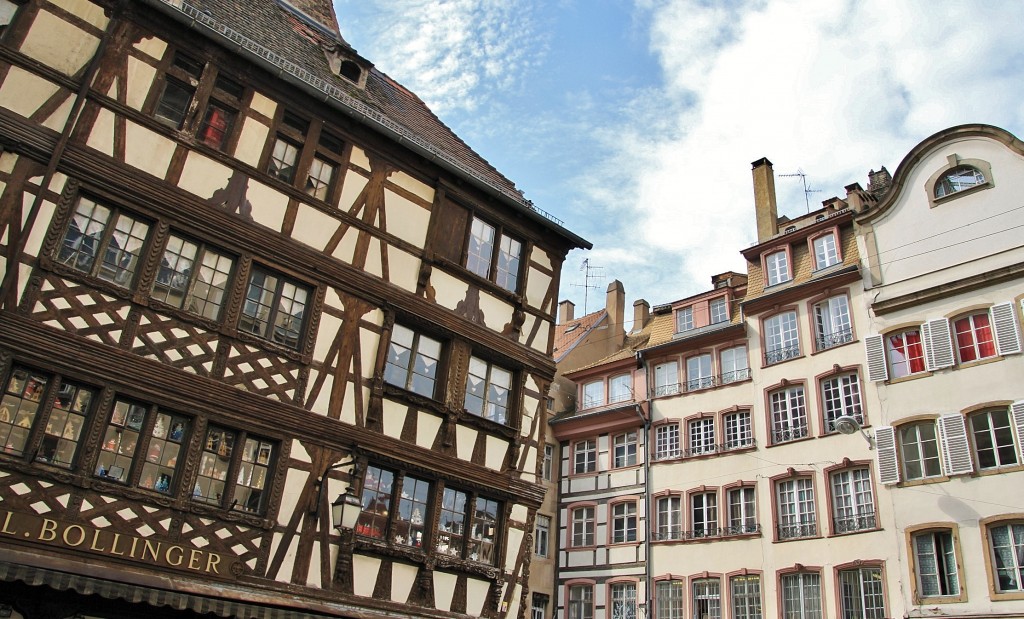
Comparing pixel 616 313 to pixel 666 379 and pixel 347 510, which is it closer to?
pixel 666 379

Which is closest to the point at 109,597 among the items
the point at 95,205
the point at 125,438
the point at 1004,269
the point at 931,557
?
the point at 125,438

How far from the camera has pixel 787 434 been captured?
24.7 meters

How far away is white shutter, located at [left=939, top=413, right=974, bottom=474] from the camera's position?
20078mm

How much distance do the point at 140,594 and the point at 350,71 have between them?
11.0 meters

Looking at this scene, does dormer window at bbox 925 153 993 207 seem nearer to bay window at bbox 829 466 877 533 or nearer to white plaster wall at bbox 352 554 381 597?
bay window at bbox 829 466 877 533

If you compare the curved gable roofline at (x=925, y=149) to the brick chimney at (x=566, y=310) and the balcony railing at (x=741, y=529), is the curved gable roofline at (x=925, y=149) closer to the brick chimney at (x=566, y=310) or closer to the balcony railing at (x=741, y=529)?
the balcony railing at (x=741, y=529)

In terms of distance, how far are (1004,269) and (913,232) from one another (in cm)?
296

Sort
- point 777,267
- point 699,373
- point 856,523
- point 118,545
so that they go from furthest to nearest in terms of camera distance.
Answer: point 699,373, point 777,267, point 856,523, point 118,545

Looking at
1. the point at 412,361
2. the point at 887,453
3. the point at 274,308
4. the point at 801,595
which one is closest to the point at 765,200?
the point at 887,453

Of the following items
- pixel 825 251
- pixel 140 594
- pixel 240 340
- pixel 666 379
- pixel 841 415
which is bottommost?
pixel 140 594

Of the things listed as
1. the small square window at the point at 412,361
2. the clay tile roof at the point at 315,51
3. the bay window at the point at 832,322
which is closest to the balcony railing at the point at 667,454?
the bay window at the point at 832,322

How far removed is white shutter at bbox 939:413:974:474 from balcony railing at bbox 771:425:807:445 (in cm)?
422

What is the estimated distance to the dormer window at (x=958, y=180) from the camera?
74.1 feet

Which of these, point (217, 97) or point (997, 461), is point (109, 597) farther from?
point (997, 461)
